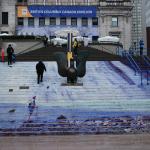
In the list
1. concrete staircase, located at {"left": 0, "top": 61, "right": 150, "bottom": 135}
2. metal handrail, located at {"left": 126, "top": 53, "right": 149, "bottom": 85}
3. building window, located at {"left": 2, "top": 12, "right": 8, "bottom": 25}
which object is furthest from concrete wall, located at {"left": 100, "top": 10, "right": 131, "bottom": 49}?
concrete staircase, located at {"left": 0, "top": 61, "right": 150, "bottom": 135}

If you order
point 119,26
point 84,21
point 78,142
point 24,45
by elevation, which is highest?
point 84,21

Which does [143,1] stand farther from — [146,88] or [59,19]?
[146,88]

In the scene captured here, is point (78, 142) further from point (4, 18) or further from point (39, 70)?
point (4, 18)

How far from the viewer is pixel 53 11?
7600 cm

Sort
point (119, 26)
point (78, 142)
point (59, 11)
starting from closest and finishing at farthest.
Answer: point (78, 142), point (59, 11), point (119, 26)

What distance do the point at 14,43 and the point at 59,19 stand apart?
2585 cm

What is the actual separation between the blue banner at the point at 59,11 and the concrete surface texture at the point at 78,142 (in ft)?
190

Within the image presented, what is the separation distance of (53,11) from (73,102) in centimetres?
5142

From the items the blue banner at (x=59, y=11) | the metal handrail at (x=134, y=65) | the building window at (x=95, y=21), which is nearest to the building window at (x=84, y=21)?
the blue banner at (x=59, y=11)

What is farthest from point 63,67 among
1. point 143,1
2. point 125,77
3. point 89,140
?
point 143,1

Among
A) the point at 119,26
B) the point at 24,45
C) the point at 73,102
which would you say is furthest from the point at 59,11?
the point at 73,102

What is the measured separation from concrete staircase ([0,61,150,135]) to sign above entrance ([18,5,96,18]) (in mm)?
40124

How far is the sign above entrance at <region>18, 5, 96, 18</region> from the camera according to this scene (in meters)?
75.8

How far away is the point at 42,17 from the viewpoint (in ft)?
250
